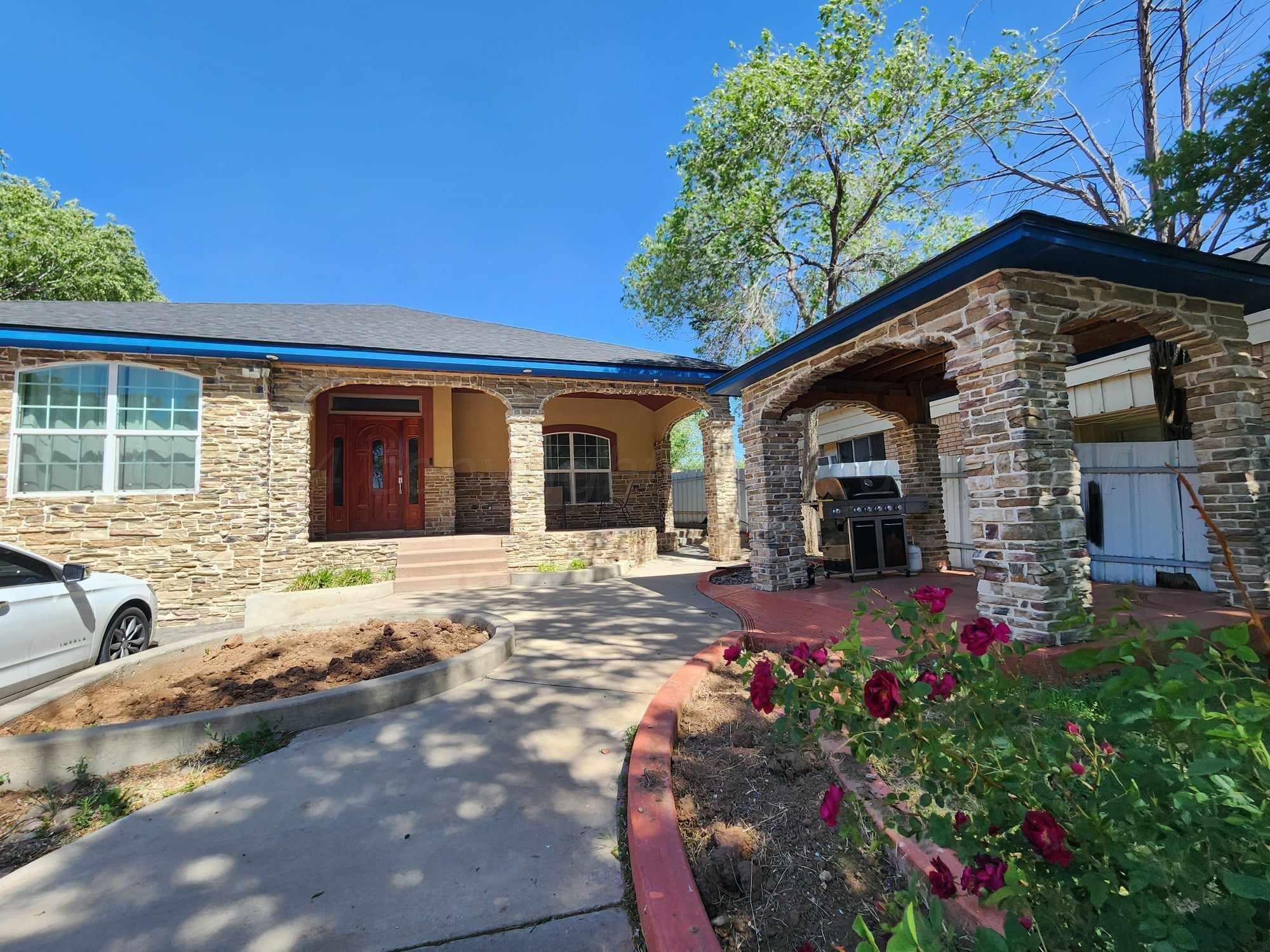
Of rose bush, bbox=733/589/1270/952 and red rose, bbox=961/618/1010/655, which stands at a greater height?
red rose, bbox=961/618/1010/655

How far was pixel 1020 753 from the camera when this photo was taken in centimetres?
154

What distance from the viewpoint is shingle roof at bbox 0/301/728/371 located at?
7.98 metres

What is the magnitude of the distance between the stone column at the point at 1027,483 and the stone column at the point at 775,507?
3.04m

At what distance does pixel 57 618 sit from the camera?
3.91 meters

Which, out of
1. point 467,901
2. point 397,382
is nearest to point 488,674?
point 467,901

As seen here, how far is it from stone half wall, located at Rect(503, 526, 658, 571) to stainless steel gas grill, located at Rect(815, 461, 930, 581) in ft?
12.8

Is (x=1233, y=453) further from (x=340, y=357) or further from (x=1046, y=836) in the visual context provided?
(x=340, y=357)

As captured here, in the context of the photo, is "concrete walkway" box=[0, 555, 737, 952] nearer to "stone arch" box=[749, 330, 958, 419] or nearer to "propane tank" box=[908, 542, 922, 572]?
"stone arch" box=[749, 330, 958, 419]

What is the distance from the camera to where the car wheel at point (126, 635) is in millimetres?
4480

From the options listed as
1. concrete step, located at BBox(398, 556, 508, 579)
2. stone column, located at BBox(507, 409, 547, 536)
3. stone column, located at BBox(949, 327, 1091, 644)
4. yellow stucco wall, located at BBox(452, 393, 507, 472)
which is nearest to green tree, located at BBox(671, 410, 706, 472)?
yellow stucco wall, located at BBox(452, 393, 507, 472)

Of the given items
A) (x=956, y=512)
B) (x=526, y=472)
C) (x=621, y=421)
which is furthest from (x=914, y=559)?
(x=621, y=421)

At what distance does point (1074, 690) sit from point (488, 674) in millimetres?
4028

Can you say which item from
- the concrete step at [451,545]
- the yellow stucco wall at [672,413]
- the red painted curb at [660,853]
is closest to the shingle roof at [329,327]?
the yellow stucco wall at [672,413]

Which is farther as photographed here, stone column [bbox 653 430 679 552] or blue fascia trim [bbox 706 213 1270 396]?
stone column [bbox 653 430 679 552]
